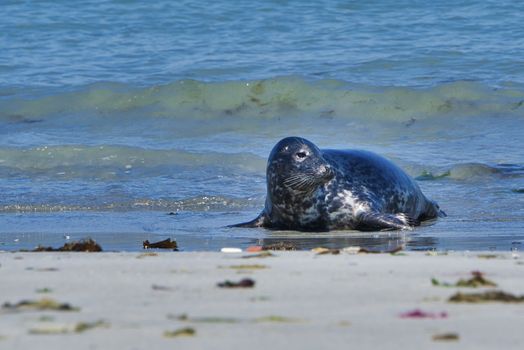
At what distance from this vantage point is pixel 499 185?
982 cm

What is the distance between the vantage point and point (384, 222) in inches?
296

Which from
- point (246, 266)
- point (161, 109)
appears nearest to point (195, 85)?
point (161, 109)

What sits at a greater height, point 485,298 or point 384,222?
point 485,298

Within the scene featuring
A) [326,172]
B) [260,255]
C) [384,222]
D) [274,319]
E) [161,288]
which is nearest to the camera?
[274,319]

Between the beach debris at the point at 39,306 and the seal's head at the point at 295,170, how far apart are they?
4717 mm

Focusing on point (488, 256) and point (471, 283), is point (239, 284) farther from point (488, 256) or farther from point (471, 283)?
point (488, 256)

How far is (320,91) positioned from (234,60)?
2.26 meters

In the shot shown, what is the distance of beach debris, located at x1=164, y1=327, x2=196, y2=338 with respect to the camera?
8.66ft

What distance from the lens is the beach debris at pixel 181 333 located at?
264 centimetres

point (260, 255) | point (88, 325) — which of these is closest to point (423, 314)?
point (88, 325)

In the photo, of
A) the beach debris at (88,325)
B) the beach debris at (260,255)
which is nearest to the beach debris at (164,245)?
the beach debris at (260,255)

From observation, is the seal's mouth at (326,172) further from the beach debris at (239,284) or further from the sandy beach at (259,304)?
the beach debris at (239,284)

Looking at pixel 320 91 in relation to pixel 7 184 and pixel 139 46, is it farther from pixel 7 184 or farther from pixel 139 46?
pixel 7 184

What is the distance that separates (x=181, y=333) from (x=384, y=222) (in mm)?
4947
